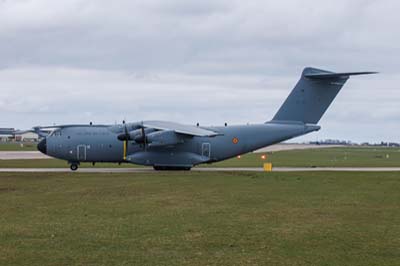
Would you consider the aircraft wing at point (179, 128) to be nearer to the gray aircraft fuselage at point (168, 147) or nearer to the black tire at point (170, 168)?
the gray aircraft fuselage at point (168, 147)

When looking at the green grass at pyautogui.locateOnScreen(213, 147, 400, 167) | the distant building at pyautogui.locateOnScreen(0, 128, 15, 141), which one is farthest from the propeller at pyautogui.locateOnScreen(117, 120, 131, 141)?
the distant building at pyautogui.locateOnScreen(0, 128, 15, 141)

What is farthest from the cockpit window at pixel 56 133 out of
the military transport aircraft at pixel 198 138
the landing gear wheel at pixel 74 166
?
the landing gear wheel at pixel 74 166

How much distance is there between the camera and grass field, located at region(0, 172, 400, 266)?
30.9ft

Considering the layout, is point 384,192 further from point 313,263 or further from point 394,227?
point 313,263

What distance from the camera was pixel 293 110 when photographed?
1359 inches

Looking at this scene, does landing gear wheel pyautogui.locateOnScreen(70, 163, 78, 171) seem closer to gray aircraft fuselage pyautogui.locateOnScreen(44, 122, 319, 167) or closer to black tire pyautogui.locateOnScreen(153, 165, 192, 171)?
gray aircraft fuselage pyautogui.locateOnScreen(44, 122, 319, 167)

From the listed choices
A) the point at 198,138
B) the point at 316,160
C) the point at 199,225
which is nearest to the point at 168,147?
the point at 198,138

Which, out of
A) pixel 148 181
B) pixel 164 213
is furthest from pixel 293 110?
pixel 164 213

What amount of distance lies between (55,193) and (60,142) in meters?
15.6

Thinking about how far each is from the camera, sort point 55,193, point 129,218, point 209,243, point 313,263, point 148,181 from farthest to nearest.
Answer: point 148,181, point 55,193, point 129,218, point 209,243, point 313,263

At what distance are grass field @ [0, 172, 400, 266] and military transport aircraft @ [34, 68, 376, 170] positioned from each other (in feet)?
38.7

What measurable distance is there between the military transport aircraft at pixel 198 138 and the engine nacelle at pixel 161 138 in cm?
7

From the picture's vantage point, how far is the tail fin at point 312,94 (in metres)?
33.9

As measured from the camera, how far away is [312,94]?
3400cm
